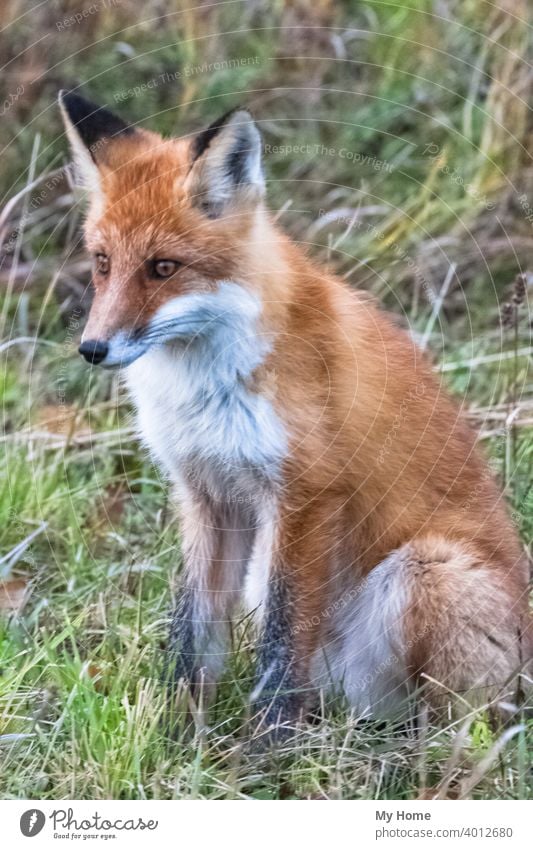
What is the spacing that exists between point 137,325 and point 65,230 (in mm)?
3104

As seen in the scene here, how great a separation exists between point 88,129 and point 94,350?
952 mm

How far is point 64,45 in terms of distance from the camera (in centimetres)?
632

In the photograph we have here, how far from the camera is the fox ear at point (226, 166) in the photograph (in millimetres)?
Answer: 3650

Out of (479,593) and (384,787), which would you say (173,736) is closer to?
(384,787)

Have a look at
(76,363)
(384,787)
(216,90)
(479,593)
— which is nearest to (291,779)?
(384,787)

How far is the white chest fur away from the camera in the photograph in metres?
3.89

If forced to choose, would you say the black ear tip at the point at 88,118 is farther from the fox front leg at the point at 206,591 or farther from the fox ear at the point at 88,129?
the fox front leg at the point at 206,591
